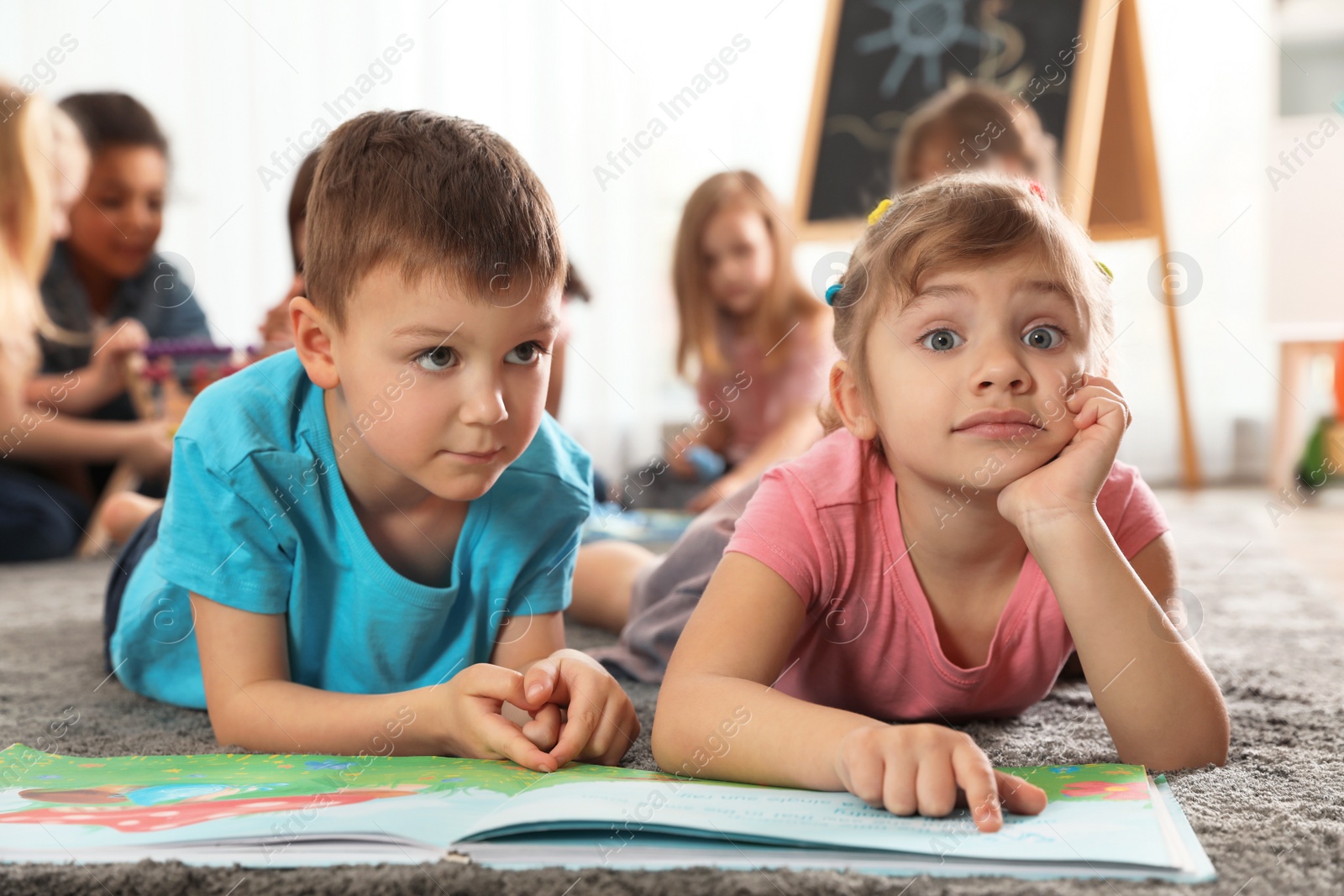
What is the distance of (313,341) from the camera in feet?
2.75

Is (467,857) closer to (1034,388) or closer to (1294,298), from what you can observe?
(1034,388)

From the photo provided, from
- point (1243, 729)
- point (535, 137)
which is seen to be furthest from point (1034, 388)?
point (535, 137)

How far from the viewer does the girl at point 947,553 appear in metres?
0.70

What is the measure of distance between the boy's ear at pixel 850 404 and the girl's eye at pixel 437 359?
0.30 meters

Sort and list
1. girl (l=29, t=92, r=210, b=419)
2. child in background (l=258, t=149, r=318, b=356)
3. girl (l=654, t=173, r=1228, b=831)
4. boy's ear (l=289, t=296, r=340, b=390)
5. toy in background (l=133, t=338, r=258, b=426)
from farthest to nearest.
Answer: girl (l=29, t=92, r=210, b=419) → toy in background (l=133, t=338, r=258, b=426) → child in background (l=258, t=149, r=318, b=356) → boy's ear (l=289, t=296, r=340, b=390) → girl (l=654, t=173, r=1228, b=831)

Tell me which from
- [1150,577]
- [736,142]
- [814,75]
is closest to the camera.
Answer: [1150,577]

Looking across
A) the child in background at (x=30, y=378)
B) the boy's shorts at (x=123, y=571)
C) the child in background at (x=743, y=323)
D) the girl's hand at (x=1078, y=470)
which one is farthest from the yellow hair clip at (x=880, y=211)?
the child in background at (x=30, y=378)

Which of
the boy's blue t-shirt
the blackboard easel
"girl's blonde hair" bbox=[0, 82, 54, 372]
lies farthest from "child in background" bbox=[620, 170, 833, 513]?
the boy's blue t-shirt

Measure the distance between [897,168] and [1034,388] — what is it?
157cm

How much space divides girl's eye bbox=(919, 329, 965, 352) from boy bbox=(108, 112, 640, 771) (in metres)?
0.26

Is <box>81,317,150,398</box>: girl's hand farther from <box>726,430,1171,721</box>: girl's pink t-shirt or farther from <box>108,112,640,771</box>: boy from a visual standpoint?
<box>726,430,1171,721</box>: girl's pink t-shirt

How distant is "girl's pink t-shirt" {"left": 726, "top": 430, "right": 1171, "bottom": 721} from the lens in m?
0.84

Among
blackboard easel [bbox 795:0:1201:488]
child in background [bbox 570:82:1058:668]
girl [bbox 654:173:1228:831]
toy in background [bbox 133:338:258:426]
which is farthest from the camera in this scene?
blackboard easel [bbox 795:0:1201:488]

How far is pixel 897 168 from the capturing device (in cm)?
224
